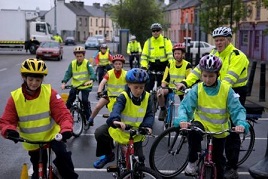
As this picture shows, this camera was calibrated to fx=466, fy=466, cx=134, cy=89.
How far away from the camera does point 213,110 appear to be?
17.7 feet

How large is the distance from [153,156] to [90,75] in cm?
353

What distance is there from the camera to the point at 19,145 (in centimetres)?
858

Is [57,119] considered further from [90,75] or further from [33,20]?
[33,20]

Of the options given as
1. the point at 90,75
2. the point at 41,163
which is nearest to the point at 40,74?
the point at 41,163

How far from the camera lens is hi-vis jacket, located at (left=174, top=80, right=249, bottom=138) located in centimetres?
534

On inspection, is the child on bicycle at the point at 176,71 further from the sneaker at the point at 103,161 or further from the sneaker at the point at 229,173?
the sneaker at the point at 103,161

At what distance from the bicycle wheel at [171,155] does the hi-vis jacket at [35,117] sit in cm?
208

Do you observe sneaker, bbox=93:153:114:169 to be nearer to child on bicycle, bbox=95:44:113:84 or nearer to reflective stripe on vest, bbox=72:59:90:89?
reflective stripe on vest, bbox=72:59:90:89

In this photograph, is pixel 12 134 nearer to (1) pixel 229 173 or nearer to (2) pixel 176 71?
(1) pixel 229 173

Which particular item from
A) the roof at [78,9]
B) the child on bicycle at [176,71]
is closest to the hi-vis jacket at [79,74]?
the child on bicycle at [176,71]

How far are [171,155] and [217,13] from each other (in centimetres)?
2329

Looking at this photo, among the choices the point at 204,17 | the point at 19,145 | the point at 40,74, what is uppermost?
the point at 204,17

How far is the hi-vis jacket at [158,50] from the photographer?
1055cm

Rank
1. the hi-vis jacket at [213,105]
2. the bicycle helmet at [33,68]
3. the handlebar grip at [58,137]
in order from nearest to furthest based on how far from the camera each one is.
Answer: the handlebar grip at [58,137], the bicycle helmet at [33,68], the hi-vis jacket at [213,105]
